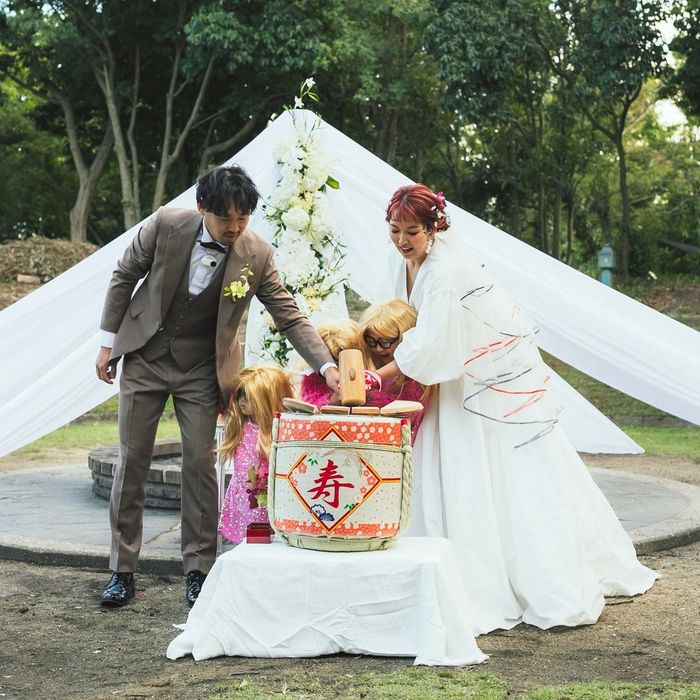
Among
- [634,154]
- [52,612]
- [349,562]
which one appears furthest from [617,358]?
[634,154]

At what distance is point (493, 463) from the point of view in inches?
177

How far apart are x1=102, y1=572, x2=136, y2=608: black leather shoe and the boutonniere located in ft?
4.33

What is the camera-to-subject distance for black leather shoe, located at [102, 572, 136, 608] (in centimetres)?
464

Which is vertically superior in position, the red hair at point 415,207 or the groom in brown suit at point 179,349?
the red hair at point 415,207

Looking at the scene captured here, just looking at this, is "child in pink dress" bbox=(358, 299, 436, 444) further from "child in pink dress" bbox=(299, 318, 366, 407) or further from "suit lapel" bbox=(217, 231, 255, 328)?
"suit lapel" bbox=(217, 231, 255, 328)

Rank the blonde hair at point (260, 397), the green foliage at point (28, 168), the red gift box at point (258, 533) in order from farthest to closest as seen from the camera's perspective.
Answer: the green foliage at point (28, 168) < the blonde hair at point (260, 397) < the red gift box at point (258, 533)

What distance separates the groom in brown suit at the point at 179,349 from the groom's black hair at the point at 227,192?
236 millimetres

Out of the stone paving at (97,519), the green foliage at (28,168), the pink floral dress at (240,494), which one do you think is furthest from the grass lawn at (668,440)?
the green foliage at (28,168)

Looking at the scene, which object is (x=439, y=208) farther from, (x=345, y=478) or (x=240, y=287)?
(x=345, y=478)

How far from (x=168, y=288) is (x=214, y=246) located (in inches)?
10.5

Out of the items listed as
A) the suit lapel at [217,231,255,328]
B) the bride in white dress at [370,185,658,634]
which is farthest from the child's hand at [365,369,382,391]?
the suit lapel at [217,231,255,328]

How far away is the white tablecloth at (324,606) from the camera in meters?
3.71

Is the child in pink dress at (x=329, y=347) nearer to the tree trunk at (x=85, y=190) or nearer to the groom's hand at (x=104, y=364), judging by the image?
the groom's hand at (x=104, y=364)

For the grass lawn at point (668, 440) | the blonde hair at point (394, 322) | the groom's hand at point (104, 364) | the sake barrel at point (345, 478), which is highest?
the blonde hair at point (394, 322)
